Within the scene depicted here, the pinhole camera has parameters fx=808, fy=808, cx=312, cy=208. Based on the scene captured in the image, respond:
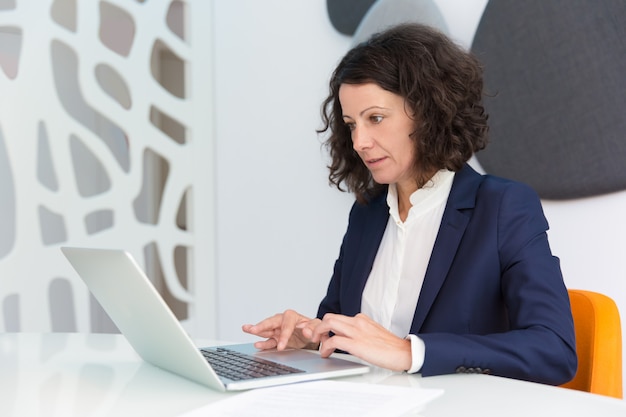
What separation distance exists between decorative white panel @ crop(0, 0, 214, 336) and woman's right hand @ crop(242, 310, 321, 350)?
197 cm

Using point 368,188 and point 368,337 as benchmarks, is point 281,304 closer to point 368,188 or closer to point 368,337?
point 368,188

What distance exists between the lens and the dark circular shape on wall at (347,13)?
3.21 m

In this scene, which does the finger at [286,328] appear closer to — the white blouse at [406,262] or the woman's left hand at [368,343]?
the woman's left hand at [368,343]

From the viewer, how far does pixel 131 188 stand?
358cm

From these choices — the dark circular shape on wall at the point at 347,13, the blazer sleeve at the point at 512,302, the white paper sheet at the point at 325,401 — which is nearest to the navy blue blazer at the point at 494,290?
the blazer sleeve at the point at 512,302

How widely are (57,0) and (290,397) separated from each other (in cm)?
315

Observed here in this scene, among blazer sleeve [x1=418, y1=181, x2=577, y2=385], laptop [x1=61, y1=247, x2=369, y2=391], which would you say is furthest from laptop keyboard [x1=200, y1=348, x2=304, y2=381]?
blazer sleeve [x1=418, y1=181, x2=577, y2=385]

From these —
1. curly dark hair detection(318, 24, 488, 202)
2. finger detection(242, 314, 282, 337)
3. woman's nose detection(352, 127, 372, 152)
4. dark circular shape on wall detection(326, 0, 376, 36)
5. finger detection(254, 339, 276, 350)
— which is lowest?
finger detection(254, 339, 276, 350)

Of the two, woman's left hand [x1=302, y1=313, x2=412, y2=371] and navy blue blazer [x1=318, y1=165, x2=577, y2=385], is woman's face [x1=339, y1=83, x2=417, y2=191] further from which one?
woman's left hand [x1=302, y1=313, x2=412, y2=371]

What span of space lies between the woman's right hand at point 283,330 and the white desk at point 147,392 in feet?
0.74

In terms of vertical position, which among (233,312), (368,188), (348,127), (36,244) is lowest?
(233,312)

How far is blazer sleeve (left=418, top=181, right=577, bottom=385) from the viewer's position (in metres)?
1.28

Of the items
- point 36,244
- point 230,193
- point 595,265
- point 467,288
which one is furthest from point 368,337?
point 230,193

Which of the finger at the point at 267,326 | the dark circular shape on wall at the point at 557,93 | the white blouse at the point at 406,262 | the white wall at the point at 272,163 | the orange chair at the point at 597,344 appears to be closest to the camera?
the orange chair at the point at 597,344
